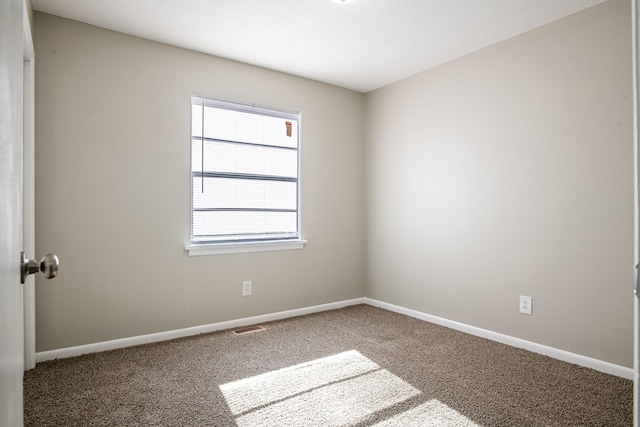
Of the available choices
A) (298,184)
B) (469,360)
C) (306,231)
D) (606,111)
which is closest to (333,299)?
(306,231)

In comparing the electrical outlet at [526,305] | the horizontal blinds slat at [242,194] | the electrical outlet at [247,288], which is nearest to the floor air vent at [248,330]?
the electrical outlet at [247,288]

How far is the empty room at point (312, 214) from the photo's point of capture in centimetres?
217

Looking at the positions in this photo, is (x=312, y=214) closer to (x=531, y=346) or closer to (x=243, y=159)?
(x=243, y=159)

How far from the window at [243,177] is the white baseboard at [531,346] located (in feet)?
4.39

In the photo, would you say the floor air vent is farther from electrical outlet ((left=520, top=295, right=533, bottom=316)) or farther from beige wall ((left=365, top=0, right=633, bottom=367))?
electrical outlet ((left=520, top=295, right=533, bottom=316))

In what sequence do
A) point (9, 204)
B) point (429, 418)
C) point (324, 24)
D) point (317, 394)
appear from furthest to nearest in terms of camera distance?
point (324, 24)
point (317, 394)
point (429, 418)
point (9, 204)

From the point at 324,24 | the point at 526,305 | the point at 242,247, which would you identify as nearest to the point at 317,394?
the point at 242,247

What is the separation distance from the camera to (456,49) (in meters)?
3.04

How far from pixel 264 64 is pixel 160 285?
2034mm

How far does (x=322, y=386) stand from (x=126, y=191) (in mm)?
1913

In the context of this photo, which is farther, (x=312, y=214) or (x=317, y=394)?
(x=312, y=214)

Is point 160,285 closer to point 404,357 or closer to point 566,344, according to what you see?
point 404,357

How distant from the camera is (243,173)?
3.36 meters

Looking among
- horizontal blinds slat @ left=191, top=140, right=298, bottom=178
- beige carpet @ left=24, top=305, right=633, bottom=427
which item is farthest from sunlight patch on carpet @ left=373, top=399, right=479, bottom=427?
horizontal blinds slat @ left=191, top=140, right=298, bottom=178
